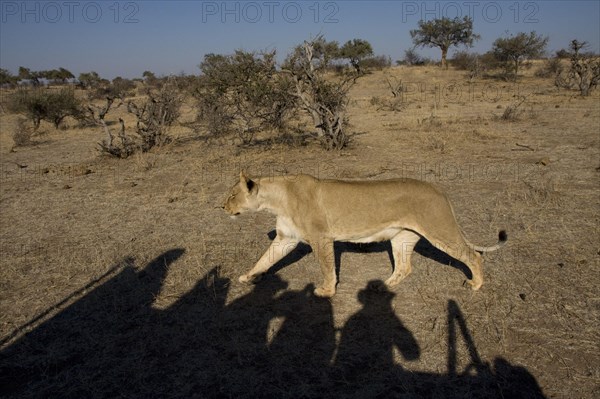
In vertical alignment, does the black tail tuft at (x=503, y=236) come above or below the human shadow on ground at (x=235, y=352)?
above

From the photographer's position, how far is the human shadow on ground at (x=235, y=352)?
3848 mm

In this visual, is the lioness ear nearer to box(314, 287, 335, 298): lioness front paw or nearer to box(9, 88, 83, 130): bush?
box(314, 287, 335, 298): lioness front paw

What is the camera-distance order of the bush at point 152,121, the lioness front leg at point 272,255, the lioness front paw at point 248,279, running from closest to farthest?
the lioness front leg at point 272,255, the lioness front paw at point 248,279, the bush at point 152,121

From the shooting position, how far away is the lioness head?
17.2 feet

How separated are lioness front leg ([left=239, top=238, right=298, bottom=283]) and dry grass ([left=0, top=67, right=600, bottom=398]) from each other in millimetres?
155

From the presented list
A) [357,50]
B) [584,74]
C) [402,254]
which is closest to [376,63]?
[357,50]

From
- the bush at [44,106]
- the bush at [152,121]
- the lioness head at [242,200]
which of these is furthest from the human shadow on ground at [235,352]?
the bush at [44,106]

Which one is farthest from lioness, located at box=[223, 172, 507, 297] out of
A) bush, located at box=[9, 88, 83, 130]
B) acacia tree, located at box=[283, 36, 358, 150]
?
bush, located at box=[9, 88, 83, 130]

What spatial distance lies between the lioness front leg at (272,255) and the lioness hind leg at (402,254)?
132 cm

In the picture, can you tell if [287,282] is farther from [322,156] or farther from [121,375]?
[322,156]

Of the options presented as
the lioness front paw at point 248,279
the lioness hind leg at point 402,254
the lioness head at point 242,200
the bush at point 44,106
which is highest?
the bush at point 44,106

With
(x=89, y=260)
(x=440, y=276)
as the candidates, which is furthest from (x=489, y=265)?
(x=89, y=260)

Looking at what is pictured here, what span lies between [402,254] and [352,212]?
1.01 meters

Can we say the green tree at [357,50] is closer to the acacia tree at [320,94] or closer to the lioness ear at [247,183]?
the acacia tree at [320,94]
